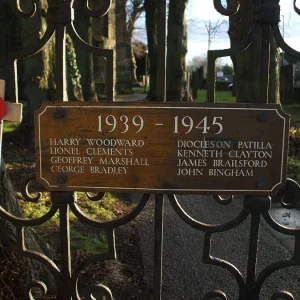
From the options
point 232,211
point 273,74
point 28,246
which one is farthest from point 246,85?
point 28,246

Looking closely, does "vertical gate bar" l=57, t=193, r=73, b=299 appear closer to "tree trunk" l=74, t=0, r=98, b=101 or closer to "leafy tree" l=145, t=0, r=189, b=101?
"leafy tree" l=145, t=0, r=189, b=101

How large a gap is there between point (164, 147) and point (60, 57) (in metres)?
0.70

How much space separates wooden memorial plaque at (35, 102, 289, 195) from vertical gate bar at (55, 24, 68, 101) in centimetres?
12

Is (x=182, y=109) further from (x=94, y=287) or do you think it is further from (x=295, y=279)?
(x=295, y=279)

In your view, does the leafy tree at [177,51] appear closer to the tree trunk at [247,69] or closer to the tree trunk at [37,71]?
the tree trunk at [37,71]

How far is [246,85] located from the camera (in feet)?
23.5

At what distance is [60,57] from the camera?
2.17 meters

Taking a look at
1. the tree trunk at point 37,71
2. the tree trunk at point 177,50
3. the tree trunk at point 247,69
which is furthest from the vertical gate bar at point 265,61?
the tree trunk at point 177,50

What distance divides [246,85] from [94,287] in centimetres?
556

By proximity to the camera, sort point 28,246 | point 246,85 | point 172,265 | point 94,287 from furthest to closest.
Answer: point 246,85 → point 172,265 → point 28,246 → point 94,287

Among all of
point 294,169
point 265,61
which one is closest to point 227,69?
point 294,169

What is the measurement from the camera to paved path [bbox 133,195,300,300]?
3.30 metres

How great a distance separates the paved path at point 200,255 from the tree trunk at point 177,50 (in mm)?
8958

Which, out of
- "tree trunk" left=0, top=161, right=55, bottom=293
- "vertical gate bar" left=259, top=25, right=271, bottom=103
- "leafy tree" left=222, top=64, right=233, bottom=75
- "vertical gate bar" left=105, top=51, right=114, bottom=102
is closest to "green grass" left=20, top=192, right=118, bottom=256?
"tree trunk" left=0, top=161, right=55, bottom=293
